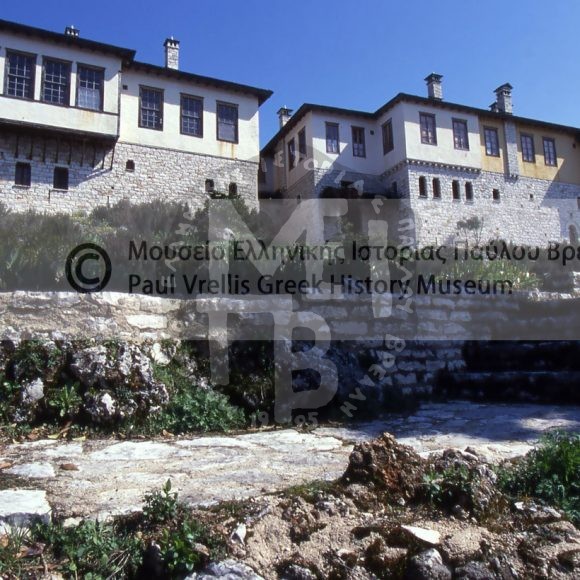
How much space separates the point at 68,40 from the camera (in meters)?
20.8

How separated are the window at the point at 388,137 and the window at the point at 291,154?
4.62m

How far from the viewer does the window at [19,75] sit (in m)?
19.9

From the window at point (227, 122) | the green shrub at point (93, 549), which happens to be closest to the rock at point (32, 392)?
the green shrub at point (93, 549)

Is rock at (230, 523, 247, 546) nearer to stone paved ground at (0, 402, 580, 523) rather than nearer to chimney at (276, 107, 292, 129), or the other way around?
stone paved ground at (0, 402, 580, 523)

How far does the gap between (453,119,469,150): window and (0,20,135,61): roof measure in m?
16.1

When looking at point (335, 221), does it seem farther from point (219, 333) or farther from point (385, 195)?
point (219, 333)

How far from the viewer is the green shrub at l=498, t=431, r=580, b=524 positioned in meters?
3.14

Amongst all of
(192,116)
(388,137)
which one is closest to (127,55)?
(192,116)

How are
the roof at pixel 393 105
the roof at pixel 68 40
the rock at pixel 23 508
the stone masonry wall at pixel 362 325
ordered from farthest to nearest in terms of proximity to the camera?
the roof at pixel 393 105, the roof at pixel 68 40, the stone masonry wall at pixel 362 325, the rock at pixel 23 508

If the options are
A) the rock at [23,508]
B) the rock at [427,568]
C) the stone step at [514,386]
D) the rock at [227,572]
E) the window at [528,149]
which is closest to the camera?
the rock at [227,572]

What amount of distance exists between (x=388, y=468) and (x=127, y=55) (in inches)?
887

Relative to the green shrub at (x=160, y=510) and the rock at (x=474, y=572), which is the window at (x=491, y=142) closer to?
the rock at (x=474, y=572)

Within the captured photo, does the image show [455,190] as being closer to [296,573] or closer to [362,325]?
[362,325]

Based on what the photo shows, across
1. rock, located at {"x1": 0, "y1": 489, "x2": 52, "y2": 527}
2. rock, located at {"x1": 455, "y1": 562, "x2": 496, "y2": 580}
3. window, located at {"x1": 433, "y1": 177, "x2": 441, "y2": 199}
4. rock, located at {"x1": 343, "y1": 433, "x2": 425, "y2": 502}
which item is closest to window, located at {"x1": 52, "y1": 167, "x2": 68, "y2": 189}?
window, located at {"x1": 433, "y1": 177, "x2": 441, "y2": 199}
